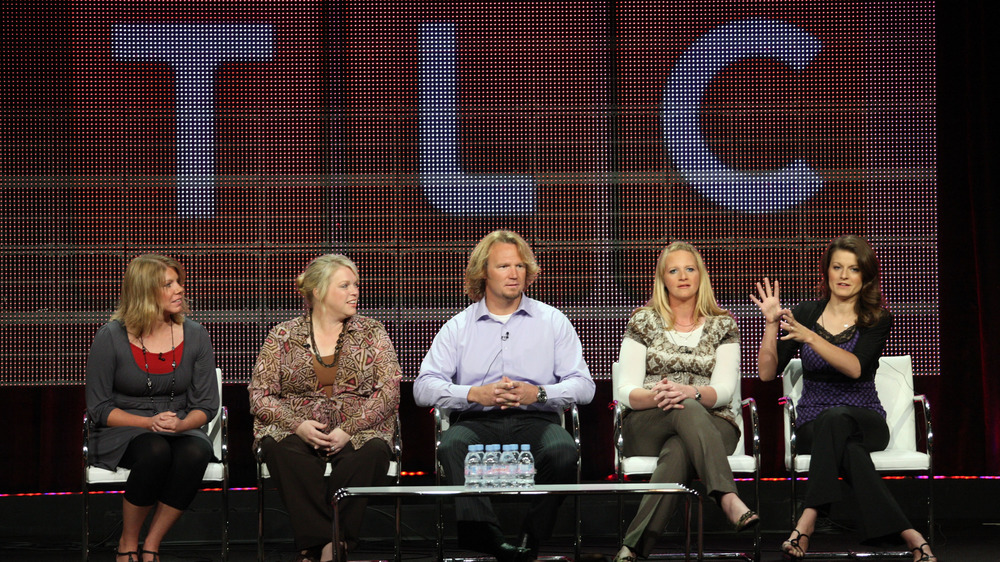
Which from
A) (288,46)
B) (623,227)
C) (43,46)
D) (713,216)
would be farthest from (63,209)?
(713,216)

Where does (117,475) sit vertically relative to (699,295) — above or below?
below

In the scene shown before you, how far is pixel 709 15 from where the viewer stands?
17.4ft

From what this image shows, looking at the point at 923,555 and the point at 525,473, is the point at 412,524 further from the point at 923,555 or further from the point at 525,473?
the point at 923,555

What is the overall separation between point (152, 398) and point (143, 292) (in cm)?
44

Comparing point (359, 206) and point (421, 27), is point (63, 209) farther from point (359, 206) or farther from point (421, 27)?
point (421, 27)

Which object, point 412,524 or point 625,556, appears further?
point 412,524

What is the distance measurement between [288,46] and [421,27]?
67 centimetres

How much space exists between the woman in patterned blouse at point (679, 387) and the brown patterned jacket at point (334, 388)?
99 centimetres

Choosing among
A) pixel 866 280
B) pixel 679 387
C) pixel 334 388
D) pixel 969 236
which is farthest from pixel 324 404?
pixel 969 236

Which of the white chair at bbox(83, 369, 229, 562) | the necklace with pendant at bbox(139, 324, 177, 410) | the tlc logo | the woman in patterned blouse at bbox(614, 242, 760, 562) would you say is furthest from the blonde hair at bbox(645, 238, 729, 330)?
the necklace with pendant at bbox(139, 324, 177, 410)

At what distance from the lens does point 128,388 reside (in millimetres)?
4301

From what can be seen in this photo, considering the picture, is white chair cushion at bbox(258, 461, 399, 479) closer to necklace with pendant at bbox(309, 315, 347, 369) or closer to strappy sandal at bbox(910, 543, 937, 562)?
necklace with pendant at bbox(309, 315, 347, 369)

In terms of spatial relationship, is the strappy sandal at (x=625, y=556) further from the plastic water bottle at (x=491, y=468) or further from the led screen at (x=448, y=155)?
the led screen at (x=448, y=155)

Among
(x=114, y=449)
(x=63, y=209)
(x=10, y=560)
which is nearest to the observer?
(x=114, y=449)
